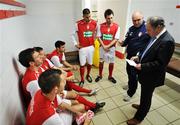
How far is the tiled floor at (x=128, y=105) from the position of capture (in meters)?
2.16

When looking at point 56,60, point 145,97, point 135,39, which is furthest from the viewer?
point 56,60

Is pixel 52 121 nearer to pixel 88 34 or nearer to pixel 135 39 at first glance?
pixel 135 39

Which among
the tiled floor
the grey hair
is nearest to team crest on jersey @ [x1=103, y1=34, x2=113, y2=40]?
the tiled floor

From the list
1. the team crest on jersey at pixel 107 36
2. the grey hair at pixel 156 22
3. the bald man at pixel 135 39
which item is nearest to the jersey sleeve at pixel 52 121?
the grey hair at pixel 156 22

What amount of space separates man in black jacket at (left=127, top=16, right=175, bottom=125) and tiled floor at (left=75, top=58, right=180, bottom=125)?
0.50m

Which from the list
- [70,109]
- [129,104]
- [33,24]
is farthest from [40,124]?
[33,24]

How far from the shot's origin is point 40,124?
1.17 meters

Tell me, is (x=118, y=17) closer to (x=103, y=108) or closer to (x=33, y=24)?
(x=33, y=24)

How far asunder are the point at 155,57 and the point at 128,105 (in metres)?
1.19

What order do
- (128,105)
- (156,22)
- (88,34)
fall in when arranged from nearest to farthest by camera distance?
(156,22) < (128,105) < (88,34)

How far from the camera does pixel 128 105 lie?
98.0 inches

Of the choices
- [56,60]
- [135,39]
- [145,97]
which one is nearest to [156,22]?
[135,39]

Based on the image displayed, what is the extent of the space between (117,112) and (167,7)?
175 inches

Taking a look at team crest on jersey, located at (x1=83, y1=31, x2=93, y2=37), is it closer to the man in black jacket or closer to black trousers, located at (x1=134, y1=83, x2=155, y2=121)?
the man in black jacket
